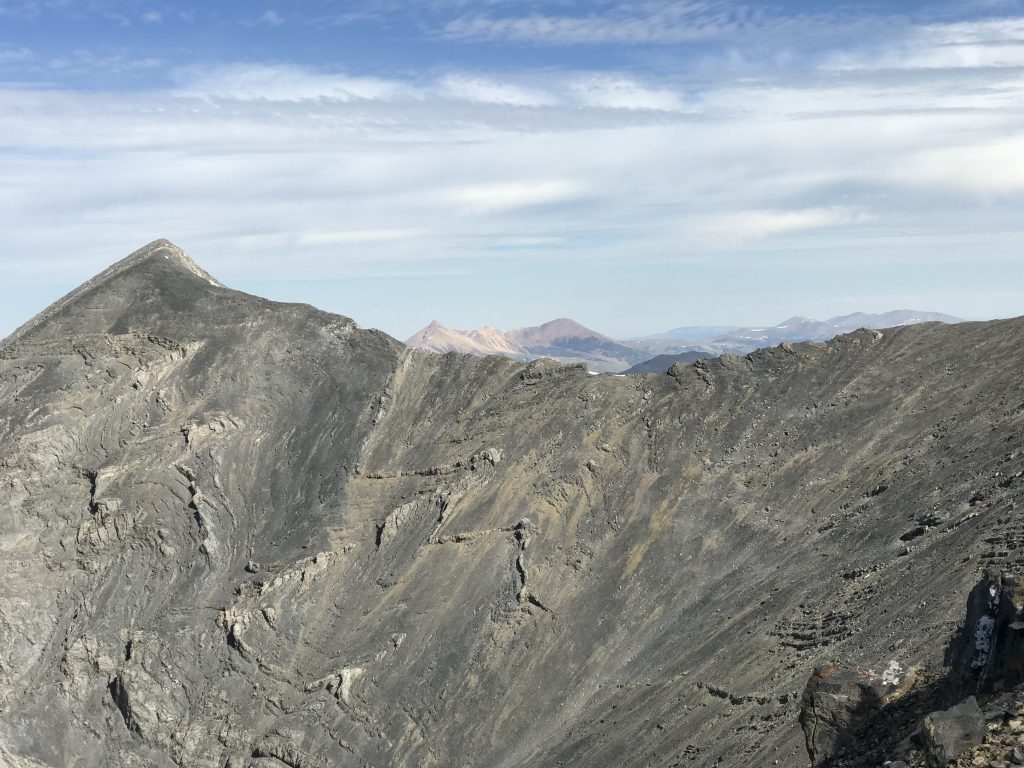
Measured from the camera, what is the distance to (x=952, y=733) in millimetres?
9453

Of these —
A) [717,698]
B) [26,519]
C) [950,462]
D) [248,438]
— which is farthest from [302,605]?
[950,462]

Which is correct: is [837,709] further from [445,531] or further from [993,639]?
[445,531]

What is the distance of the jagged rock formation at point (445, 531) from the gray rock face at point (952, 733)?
19463 millimetres

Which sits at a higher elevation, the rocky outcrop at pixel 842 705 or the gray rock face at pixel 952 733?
the gray rock face at pixel 952 733

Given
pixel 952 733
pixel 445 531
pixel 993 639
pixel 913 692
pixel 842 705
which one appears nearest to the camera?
pixel 952 733

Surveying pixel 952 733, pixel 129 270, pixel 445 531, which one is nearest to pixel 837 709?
pixel 952 733

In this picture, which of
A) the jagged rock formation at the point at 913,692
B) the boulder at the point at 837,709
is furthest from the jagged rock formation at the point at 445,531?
the boulder at the point at 837,709

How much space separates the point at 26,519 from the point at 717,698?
32.7m

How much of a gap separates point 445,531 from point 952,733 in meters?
34.5

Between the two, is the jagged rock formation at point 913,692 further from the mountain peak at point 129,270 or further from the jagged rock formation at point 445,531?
the mountain peak at point 129,270

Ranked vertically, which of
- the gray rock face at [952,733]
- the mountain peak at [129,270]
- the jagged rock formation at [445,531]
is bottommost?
the jagged rock formation at [445,531]

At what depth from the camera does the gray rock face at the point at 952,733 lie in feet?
30.8

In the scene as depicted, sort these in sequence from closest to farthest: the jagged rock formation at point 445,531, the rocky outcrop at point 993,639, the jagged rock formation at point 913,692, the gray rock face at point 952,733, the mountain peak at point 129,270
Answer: the gray rock face at point 952,733 < the jagged rock formation at point 913,692 < the rocky outcrop at point 993,639 < the jagged rock formation at point 445,531 < the mountain peak at point 129,270

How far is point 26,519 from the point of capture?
148 ft
